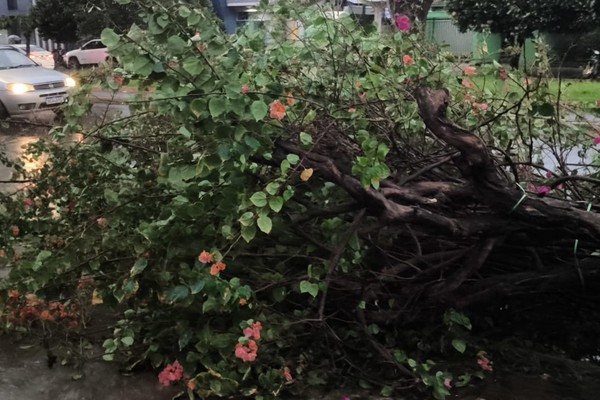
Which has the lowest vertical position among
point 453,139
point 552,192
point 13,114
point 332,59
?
point 13,114

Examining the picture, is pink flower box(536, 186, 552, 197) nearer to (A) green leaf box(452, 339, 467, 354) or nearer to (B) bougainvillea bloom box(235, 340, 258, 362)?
(A) green leaf box(452, 339, 467, 354)

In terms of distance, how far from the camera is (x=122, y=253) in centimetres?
348

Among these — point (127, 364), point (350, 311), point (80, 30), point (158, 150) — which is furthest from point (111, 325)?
point (80, 30)

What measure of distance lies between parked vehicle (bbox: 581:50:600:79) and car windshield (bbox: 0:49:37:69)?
576 inches

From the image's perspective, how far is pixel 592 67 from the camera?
59.0 ft

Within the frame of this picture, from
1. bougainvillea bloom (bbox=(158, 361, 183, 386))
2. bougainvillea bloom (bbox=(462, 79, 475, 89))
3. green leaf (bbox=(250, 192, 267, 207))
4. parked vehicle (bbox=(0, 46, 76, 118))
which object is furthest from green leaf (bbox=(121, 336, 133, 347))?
parked vehicle (bbox=(0, 46, 76, 118))

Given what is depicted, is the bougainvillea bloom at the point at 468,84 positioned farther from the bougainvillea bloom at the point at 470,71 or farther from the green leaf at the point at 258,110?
the green leaf at the point at 258,110

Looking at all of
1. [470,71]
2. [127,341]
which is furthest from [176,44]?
[470,71]

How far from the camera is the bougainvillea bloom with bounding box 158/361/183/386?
301 centimetres

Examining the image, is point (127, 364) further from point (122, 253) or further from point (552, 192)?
point (552, 192)

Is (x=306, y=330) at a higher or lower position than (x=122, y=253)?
lower

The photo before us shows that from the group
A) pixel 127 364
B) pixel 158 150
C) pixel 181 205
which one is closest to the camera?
pixel 181 205

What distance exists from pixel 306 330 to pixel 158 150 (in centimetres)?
137

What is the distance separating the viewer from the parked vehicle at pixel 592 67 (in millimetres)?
17797
